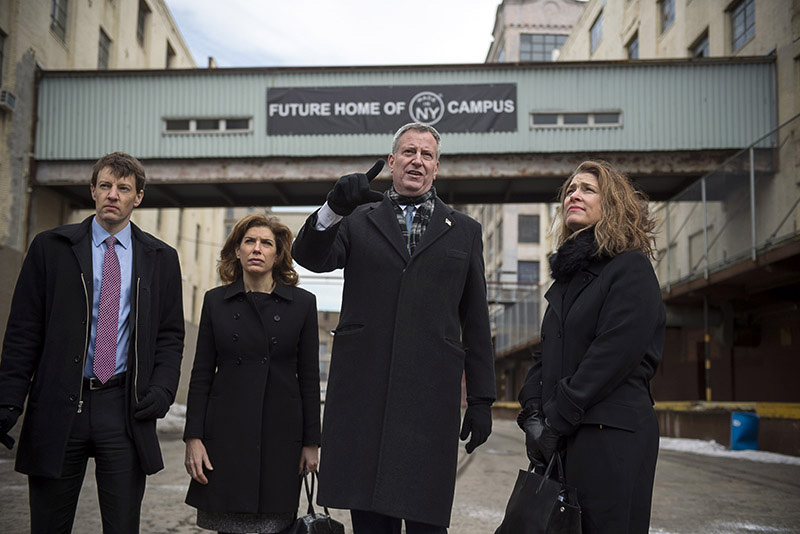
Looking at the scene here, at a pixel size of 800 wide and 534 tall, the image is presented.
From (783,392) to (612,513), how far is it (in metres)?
15.2

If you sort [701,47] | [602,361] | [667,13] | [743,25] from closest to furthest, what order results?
[602,361] → [743,25] → [701,47] → [667,13]

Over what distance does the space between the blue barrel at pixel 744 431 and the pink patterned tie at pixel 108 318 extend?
11519mm

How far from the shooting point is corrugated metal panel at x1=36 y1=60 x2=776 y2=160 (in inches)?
661

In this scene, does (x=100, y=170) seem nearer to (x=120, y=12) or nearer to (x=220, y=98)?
(x=220, y=98)

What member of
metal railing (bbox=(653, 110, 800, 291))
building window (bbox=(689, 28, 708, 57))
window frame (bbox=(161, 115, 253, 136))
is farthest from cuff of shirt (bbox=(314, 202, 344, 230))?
building window (bbox=(689, 28, 708, 57))

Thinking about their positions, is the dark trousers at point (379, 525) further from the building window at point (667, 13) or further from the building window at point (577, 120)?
the building window at point (667, 13)

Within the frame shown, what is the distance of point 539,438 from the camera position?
307 centimetres

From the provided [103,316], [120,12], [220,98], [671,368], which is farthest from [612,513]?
[120,12]

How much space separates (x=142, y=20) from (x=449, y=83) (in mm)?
12467

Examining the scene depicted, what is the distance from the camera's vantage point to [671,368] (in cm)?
2155

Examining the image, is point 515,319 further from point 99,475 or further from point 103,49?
point 99,475

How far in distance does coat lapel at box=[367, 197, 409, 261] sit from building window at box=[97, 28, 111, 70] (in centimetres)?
1936

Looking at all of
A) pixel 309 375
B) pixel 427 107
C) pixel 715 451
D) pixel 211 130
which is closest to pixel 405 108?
pixel 427 107

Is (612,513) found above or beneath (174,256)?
beneath
